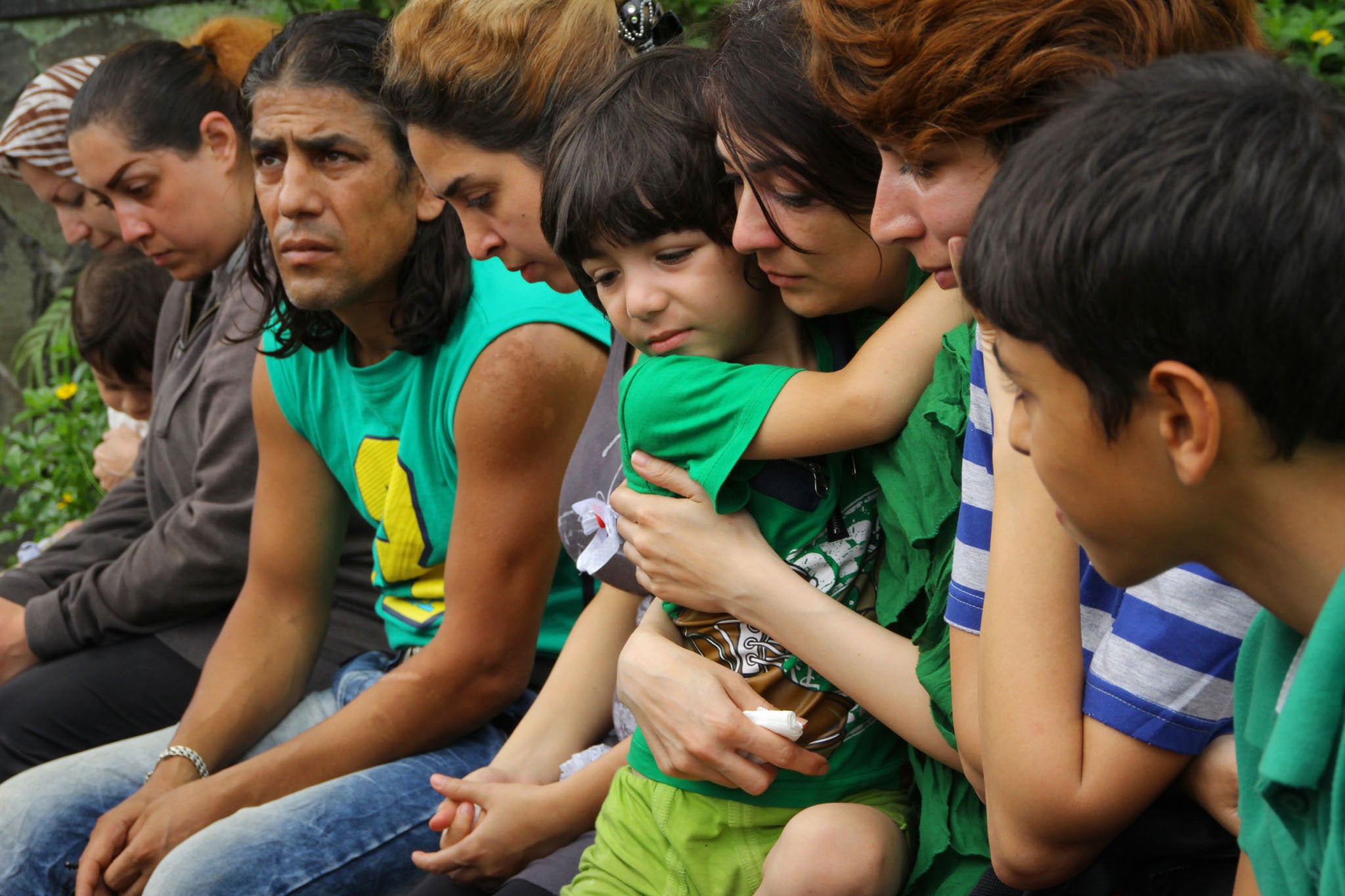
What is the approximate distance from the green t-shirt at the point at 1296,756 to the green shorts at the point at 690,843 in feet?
2.15

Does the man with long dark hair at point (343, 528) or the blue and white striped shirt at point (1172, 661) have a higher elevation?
the blue and white striped shirt at point (1172, 661)

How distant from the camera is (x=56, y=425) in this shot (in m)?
4.93

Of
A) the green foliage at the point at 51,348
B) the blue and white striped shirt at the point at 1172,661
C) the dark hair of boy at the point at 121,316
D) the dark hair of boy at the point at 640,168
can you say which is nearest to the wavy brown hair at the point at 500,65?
the dark hair of boy at the point at 640,168

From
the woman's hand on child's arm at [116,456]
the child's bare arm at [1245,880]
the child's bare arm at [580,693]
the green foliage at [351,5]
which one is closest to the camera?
the child's bare arm at [1245,880]

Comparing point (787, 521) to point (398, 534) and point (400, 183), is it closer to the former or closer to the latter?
point (398, 534)

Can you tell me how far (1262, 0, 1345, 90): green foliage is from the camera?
3176 mm

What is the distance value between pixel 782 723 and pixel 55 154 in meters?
3.81

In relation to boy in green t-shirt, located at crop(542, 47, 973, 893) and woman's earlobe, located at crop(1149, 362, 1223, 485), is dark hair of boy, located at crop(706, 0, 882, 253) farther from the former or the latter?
woman's earlobe, located at crop(1149, 362, 1223, 485)

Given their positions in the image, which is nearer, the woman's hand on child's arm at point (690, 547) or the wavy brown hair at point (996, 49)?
the wavy brown hair at point (996, 49)

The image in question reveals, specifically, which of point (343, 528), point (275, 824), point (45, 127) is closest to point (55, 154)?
point (45, 127)

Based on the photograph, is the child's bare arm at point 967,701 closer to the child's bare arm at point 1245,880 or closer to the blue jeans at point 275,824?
the child's bare arm at point 1245,880

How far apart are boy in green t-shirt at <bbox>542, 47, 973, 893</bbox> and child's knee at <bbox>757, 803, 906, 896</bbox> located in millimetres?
52

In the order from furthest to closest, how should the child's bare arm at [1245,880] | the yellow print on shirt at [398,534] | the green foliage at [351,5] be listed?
1. the green foliage at [351,5]
2. the yellow print on shirt at [398,534]
3. the child's bare arm at [1245,880]

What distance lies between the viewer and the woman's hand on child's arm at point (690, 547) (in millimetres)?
1667
